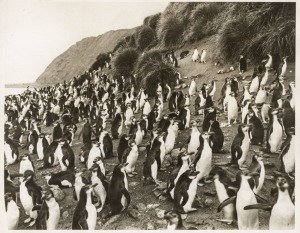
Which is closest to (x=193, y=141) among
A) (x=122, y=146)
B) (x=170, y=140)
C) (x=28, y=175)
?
(x=170, y=140)

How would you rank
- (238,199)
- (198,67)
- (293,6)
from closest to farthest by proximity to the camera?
1. (238,199)
2. (293,6)
3. (198,67)

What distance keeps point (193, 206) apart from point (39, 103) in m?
0.89

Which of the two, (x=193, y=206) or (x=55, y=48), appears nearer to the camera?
(x=193, y=206)

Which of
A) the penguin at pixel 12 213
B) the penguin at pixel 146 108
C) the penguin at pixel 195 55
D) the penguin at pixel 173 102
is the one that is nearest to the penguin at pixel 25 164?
the penguin at pixel 12 213

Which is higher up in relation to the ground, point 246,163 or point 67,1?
point 67,1

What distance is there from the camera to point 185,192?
1625 mm

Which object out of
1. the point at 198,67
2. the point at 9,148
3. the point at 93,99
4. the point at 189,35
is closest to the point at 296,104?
the point at 198,67

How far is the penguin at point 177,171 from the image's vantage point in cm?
166

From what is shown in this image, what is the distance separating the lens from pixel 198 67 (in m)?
1.86

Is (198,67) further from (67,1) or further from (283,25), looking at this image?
(67,1)

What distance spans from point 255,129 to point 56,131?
2.91ft

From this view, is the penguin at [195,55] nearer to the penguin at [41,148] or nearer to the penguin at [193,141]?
the penguin at [193,141]

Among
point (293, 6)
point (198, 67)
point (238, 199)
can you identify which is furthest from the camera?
point (198, 67)

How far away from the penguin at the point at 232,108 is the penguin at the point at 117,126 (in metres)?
0.48
